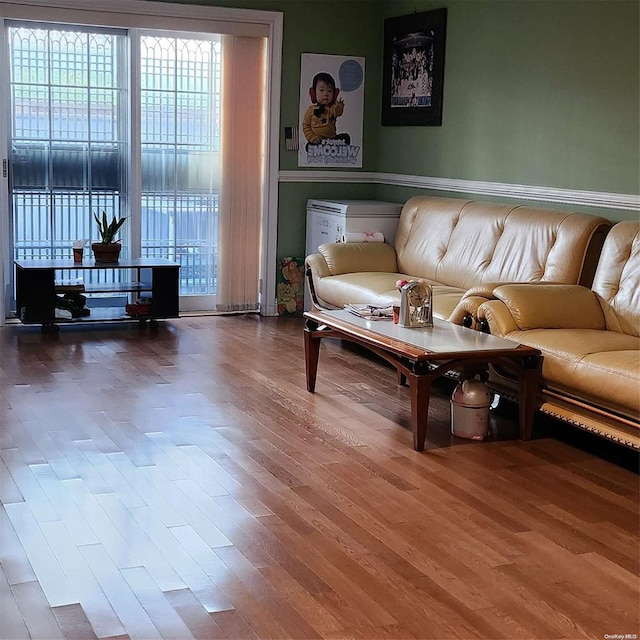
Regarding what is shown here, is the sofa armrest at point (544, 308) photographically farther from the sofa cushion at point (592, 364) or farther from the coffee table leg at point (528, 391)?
the coffee table leg at point (528, 391)

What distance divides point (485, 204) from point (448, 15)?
1.45m

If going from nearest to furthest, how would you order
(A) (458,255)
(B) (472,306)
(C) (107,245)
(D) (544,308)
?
(D) (544,308) < (B) (472,306) < (A) (458,255) < (C) (107,245)

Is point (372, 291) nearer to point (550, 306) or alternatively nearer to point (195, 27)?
point (550, 306)

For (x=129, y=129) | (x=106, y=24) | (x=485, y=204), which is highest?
(x=106, y=24)

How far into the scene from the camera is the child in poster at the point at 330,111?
7.15 metres

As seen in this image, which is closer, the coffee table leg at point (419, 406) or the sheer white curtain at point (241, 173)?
the coffee table leg at point (419, 406)

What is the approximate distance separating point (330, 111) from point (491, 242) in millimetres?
2132

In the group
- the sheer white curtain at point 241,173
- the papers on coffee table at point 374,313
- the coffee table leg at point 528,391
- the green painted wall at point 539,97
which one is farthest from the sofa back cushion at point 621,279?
the sheer white curtain at point 241,173

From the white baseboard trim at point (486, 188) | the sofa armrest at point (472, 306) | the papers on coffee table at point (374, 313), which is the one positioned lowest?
the papers on coffee table at point (374, 313)

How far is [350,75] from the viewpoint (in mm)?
7258

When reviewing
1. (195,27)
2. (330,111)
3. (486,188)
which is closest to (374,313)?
(486,188)

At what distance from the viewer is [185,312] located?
7.17 m

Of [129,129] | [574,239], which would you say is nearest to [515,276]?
[574,239]

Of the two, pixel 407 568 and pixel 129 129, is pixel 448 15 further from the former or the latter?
pixel 407 568
